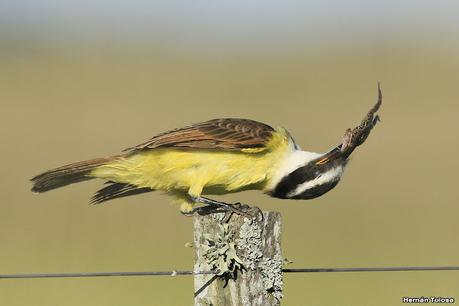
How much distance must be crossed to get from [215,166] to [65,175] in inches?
38.3

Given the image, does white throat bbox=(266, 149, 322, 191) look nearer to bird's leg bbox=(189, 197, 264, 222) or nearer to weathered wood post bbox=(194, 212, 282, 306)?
bird's leg bbox=(189, 197, 264, 222)

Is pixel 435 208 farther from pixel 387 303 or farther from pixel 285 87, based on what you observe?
pixel 285 87

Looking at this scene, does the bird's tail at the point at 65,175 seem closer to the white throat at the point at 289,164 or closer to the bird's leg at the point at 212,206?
the bird's leg at the point at 212,206

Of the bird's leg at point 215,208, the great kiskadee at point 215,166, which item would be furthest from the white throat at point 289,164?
the bird's leg at point 215,208

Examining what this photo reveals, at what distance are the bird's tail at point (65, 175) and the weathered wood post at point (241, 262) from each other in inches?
80.5

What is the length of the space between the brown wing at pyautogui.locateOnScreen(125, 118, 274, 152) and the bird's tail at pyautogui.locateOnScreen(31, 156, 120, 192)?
0.28m

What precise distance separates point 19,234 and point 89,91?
11.2 meters

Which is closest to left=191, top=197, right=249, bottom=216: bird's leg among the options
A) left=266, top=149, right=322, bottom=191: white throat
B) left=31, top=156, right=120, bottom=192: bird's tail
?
left=266, top=149, right=322, bottom=191: white throat

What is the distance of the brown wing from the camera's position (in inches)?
270

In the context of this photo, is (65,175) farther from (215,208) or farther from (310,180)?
(310,180)

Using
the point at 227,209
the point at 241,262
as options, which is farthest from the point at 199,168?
the point at 241,262

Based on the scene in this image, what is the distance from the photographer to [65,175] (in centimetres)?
686

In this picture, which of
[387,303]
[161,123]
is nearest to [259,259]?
[387,303]

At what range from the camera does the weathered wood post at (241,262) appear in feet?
15.9
